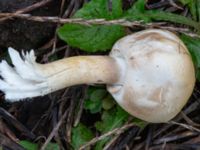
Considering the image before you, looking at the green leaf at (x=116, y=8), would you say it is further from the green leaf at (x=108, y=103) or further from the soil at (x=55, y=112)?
the green leaf at (x=108, y=103)

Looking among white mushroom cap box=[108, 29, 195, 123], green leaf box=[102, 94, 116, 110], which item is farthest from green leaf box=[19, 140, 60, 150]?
white mushroom cap box=[108, 29, 195, 123]

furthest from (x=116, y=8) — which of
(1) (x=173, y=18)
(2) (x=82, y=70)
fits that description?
(2) (x=82, y=70)

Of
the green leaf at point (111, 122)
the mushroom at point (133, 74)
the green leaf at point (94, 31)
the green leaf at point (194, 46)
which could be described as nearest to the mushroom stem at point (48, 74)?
the mushroom at point (133, 74)

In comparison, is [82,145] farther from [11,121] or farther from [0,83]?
[0,83]

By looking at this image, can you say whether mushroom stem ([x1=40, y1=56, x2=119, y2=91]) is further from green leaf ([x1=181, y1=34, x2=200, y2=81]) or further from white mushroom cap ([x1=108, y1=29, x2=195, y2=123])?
green leaf ([x1=181, y1=34, x2=200, y2=81])

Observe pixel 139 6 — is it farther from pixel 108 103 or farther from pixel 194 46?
pixel 108 103

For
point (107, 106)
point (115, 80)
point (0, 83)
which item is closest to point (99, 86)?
point (107, 106)
